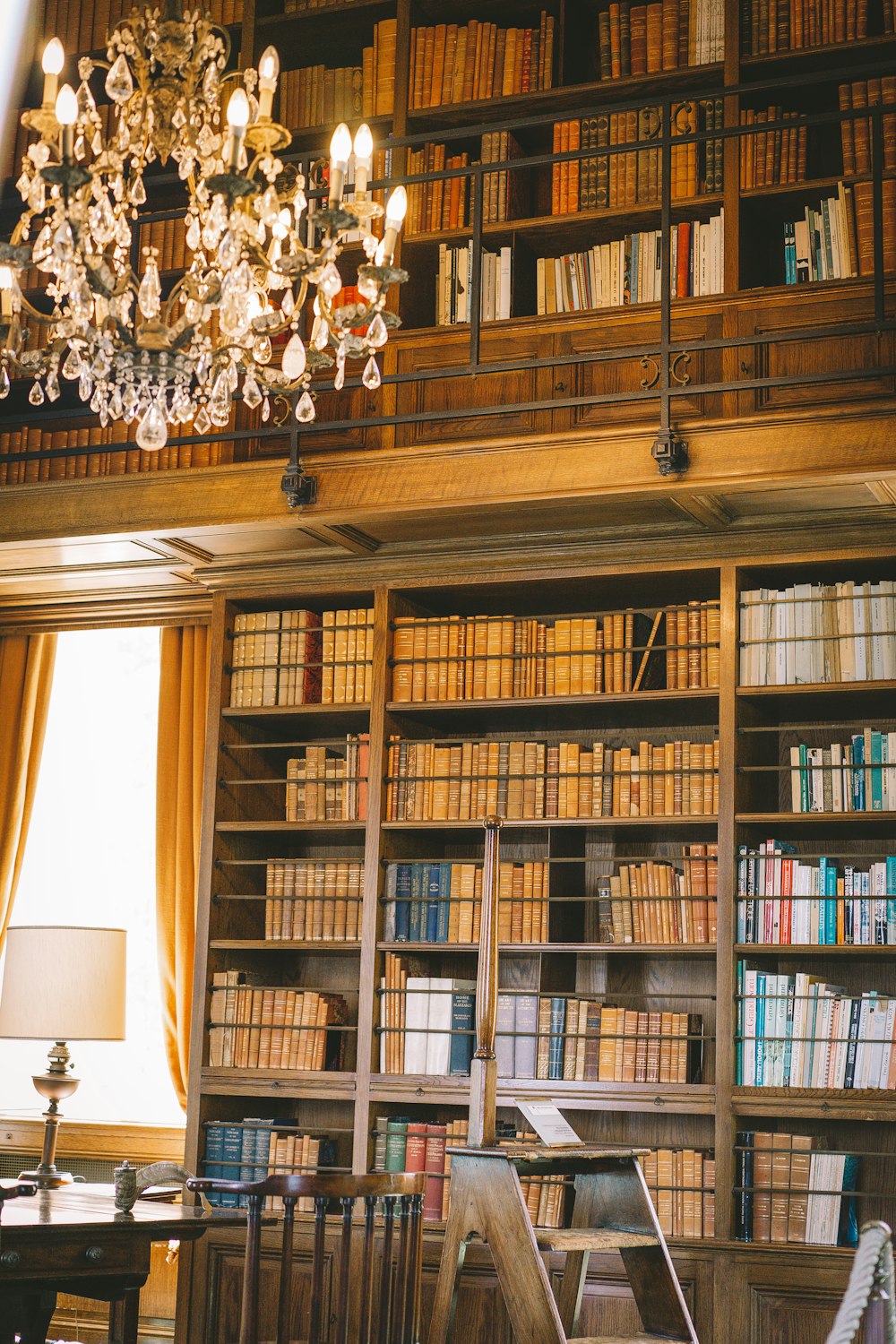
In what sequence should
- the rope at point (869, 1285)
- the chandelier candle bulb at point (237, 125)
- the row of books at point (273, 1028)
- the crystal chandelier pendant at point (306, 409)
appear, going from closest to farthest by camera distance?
1. the rope at point (869, 1285)
2. the chandelier candle bulb at point (237, 125)
3. the crystal chandelier pendant at point (306, 409)
4. the row of books at point (273, 1028)

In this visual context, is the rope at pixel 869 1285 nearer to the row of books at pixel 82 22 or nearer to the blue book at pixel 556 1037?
the blue book at pixel 556 1037

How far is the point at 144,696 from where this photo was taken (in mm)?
6344

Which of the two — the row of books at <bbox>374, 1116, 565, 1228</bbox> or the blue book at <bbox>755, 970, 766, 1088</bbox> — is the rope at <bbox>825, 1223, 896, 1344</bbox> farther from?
the row of books at <bbox>374, 1116, 565, 1228</bbox>

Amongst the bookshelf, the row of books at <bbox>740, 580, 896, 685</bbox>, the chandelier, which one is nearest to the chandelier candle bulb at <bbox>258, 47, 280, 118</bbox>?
the chandelier

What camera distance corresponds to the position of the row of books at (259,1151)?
5000 mm

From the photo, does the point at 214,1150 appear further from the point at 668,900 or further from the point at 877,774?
the point at 877,774

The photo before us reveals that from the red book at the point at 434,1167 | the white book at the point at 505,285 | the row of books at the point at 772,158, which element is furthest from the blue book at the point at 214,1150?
the row of books at the point at 772,158

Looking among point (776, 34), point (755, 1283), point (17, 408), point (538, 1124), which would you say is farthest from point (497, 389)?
point (755, 1283)

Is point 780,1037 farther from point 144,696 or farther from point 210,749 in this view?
point 144,696

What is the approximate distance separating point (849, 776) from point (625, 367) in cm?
147

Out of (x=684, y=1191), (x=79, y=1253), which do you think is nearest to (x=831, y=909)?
(x=684, y=1191)

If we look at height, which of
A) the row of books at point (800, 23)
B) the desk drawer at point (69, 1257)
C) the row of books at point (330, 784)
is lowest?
the desk drawer at point (69, 1257)

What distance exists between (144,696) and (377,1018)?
6.56 feet

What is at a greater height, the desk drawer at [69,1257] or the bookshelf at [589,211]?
the bookshelf at [589,211]
